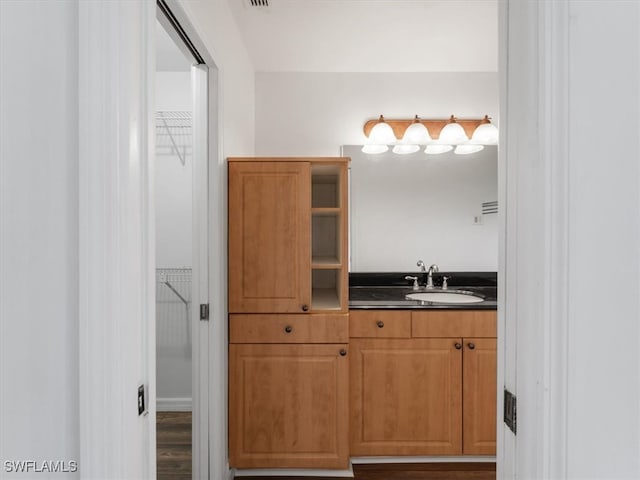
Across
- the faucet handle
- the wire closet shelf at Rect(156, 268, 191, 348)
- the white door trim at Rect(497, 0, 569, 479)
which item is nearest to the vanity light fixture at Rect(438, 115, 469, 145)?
the faucet handle

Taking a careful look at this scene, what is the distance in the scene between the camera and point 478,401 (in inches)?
78.4

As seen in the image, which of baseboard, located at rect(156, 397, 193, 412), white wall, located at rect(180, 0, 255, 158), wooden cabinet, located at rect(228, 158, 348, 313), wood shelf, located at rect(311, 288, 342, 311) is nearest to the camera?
white wall, located at rect(180, 0, 255, 158)

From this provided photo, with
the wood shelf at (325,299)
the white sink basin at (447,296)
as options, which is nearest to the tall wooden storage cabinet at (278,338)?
the wood shelf at (325,299)

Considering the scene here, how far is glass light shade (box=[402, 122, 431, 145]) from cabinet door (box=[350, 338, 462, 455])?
1398 mm

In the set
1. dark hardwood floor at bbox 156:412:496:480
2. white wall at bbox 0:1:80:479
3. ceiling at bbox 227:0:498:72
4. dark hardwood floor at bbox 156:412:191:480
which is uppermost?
ceiling at bbox 227:0:498:72

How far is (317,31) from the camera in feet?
7.07

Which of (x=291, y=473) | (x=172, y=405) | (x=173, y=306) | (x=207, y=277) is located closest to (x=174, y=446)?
(x=172, y=405)

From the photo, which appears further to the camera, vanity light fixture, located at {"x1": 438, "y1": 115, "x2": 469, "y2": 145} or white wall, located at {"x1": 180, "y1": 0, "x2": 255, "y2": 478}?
vanity light fixture, located at {"x1": 438, "y1": 115, "x2": 469, "y2": 145}

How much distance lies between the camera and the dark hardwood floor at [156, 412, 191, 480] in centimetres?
198

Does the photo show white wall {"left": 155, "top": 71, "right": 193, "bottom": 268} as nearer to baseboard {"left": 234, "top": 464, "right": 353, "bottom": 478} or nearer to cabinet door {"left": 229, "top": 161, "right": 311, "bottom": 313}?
cabinet door {"left": 229, "top": 161, "right": 311, "bottom": 313}

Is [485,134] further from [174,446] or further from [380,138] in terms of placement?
[174,446]

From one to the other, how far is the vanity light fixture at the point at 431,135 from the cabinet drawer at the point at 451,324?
1.23 m

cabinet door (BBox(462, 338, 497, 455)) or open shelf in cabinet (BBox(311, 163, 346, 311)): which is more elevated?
open shelf in cabinet (BBox(311, 163, 346, 311))

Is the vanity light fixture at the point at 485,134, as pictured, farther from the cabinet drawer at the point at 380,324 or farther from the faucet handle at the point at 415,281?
the cabinet drawer at the point at 380,324
